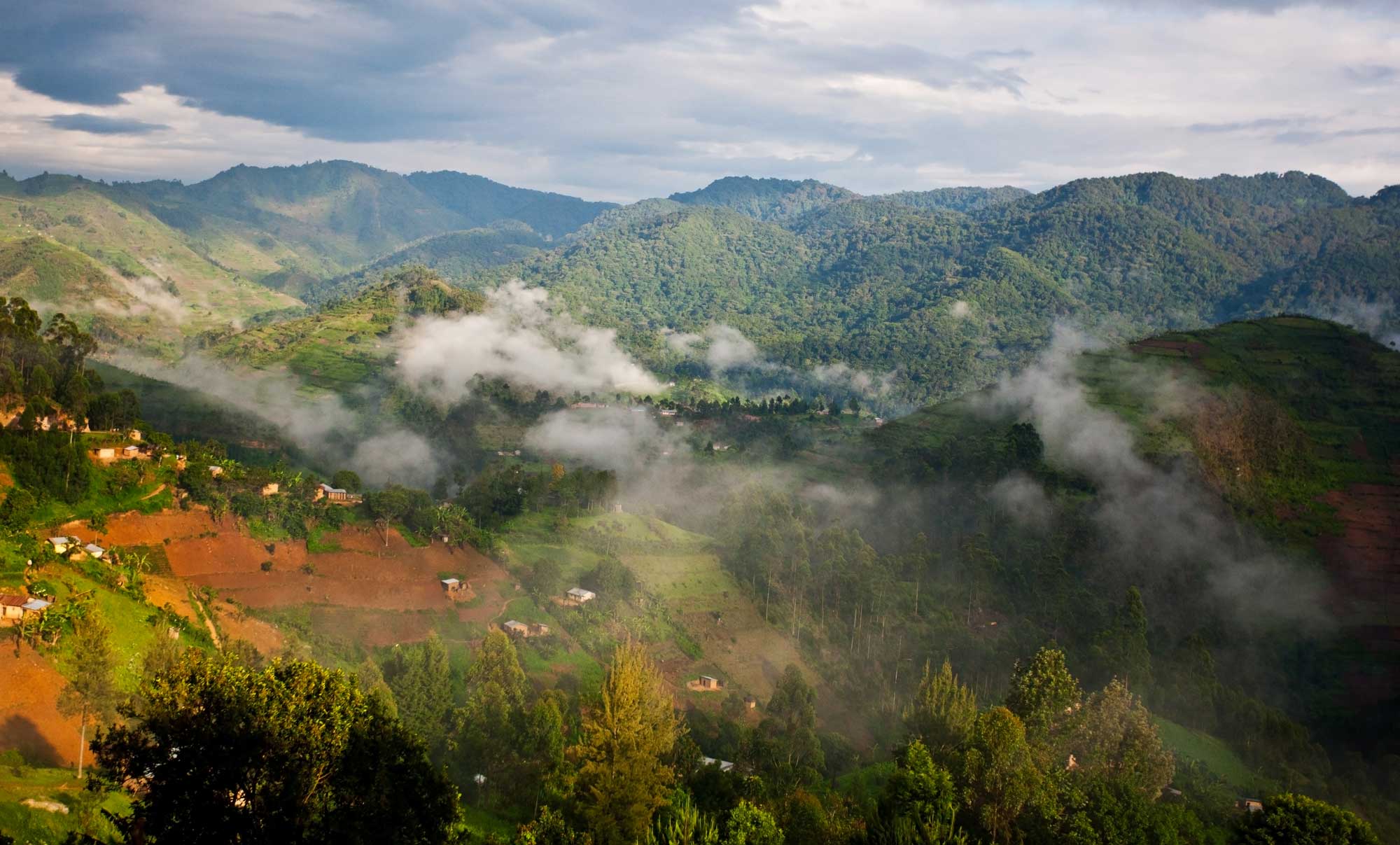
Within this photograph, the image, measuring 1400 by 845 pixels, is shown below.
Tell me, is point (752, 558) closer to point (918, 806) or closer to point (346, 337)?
point (918, 806)

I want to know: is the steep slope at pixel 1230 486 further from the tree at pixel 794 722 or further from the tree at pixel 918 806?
the tree at pixel 918 806

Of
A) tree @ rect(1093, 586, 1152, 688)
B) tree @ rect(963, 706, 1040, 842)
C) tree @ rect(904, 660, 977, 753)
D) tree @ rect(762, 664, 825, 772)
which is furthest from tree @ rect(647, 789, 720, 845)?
tree @ rect(1093, 586, 1152, 688)

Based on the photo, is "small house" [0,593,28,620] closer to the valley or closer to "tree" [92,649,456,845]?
the valley

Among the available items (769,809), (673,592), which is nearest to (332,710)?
(769,809)

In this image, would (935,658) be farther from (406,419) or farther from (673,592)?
(406,419)

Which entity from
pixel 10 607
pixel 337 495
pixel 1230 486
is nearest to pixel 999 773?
pixel 10 607

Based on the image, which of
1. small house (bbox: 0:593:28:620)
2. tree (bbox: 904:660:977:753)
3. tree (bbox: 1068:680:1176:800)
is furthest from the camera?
tree (bbox: 904:660:977:753)

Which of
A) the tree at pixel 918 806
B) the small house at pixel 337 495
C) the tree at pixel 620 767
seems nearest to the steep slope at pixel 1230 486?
the tree at pixel 918 806
